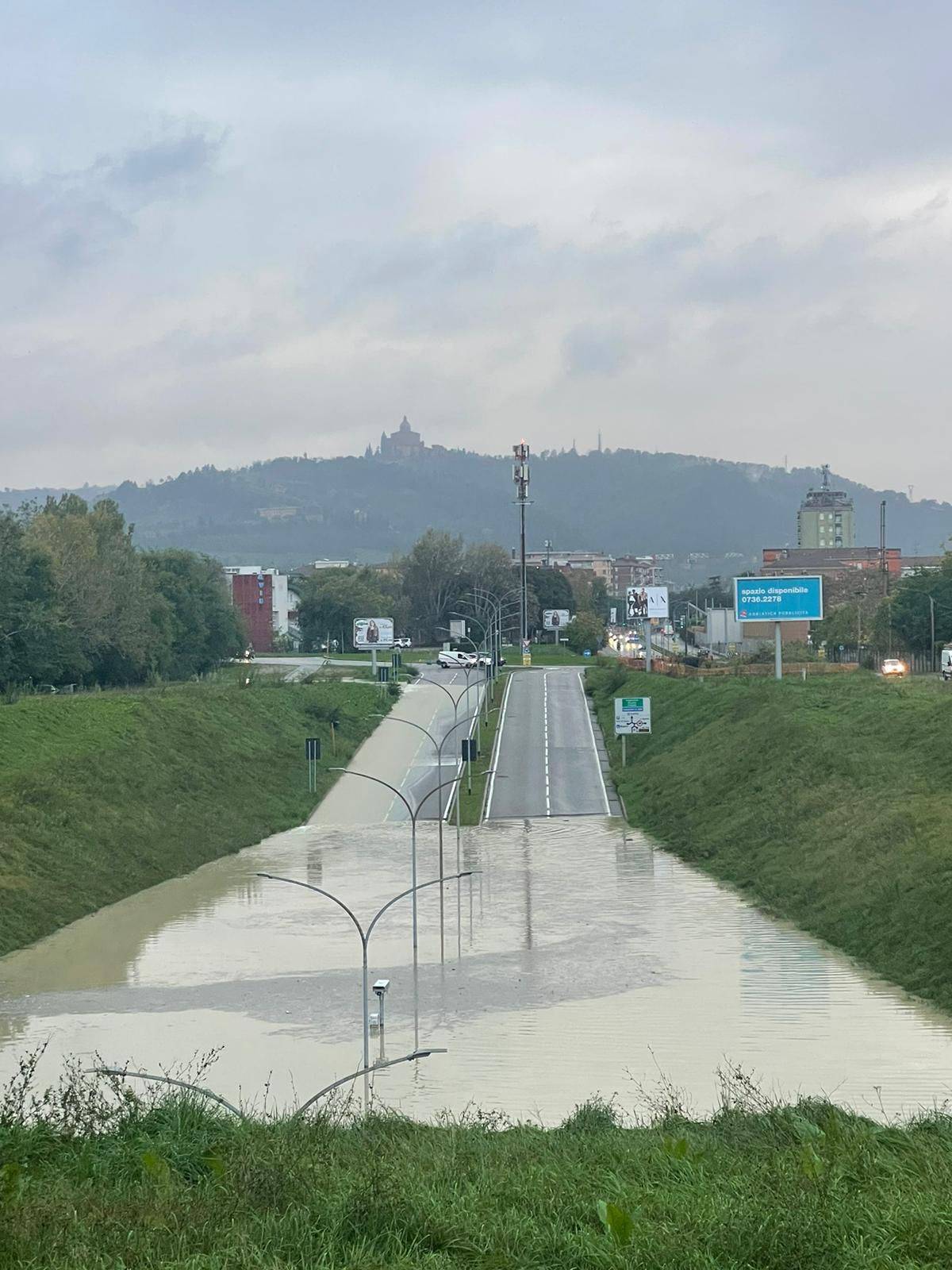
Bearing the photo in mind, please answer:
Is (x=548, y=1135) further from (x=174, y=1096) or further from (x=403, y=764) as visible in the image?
(x=403, y=764)

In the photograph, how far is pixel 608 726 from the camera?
70.0 m

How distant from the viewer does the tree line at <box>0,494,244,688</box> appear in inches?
2621

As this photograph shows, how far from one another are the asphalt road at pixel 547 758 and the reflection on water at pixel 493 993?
9.96 meters

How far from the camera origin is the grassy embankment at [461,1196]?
1085 cm

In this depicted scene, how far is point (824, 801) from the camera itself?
43438 millimetres

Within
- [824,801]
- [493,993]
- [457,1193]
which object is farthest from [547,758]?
[457,1193]

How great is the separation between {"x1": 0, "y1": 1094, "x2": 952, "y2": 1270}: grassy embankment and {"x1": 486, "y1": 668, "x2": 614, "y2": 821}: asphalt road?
35744 mm

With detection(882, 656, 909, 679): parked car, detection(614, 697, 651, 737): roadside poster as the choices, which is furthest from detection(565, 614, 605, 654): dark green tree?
detection(614, 697, 651, 737): roadside poster

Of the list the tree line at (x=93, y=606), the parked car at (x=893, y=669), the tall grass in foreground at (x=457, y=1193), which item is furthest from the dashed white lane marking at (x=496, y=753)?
the tall grass in foreground at (x=457, y=1193)

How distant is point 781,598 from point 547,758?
12944 millimetres

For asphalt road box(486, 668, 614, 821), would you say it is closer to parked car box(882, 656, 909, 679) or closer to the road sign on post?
the road sign on post

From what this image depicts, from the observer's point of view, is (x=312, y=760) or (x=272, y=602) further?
(x=272, y=602)

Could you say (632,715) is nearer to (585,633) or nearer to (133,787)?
(133,787)

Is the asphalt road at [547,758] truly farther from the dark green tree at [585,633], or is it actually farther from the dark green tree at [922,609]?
the dark green tree at [585,633]
